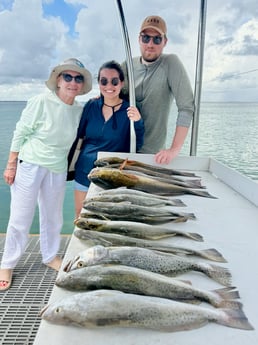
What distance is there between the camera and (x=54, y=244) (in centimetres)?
280

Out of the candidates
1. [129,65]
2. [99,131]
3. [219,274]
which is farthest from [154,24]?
[219,274]

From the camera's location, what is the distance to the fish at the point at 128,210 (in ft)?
4.39

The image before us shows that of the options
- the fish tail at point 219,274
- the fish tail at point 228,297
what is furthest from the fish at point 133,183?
the fish tail at point 228,297

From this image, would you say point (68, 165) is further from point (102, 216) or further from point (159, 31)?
point (102, 216)

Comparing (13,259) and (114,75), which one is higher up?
(114,75)

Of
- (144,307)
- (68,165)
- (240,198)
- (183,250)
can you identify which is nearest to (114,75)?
(68,165)

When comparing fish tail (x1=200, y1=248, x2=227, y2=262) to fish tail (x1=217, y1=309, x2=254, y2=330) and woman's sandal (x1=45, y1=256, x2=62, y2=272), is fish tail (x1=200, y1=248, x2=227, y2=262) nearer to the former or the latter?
fish tail (x1=217, y1=309, x2=254, y2=330)

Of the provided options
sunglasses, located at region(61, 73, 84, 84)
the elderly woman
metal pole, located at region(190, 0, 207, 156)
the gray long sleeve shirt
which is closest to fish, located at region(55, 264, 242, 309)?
the elderly woman

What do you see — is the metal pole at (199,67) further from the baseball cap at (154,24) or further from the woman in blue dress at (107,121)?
the woman in blue dress at (107,121)

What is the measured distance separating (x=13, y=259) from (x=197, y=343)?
2.08 metres

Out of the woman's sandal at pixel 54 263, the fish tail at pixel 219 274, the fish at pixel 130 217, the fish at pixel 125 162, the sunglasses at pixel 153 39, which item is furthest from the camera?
the woman's sandal at pixel 54 263

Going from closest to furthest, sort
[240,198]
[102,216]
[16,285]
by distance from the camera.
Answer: [102,216] → [240,198] → [16,285]

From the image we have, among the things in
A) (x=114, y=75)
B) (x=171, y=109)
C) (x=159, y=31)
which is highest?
(x=159, y=31)

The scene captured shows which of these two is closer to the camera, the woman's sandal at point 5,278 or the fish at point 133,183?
the fish at point 133,183
